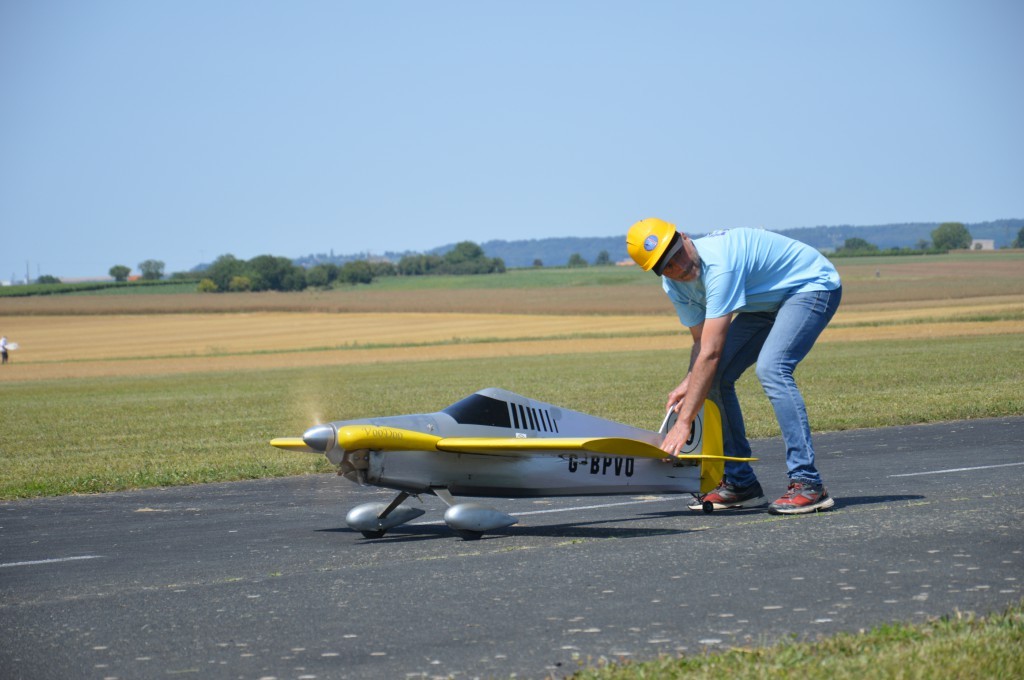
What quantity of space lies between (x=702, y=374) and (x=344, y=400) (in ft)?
72.6

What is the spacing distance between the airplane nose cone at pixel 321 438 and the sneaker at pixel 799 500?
127 inches

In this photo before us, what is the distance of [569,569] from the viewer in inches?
291

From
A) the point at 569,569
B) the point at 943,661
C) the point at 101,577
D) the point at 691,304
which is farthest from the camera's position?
the point at 691,304

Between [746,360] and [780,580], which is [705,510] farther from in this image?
[780,580]

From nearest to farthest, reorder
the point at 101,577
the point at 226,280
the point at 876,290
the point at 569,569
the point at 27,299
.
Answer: the point at 569,569, the point at 101,577, the point at 876,290, the point at 27,299, the point at 226,280

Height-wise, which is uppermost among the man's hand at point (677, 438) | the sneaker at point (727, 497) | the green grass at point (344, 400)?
the man's hand at point (677, 438)

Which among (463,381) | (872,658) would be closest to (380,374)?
(463,381)

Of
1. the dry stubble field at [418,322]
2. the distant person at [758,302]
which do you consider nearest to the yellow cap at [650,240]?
the distant person at [758,302]

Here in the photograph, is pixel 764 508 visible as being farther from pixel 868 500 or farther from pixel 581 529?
pixel 581 529

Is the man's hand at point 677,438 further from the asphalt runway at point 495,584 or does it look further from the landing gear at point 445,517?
the landing gear at point 445,517

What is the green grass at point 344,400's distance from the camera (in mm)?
17078

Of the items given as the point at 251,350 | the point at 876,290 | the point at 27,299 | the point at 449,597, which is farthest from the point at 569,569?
the point at 27,299

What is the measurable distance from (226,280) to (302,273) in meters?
10.6

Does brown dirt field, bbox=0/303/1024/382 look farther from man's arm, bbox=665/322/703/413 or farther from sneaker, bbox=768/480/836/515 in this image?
sneaker, bbox=768/480/836/515
